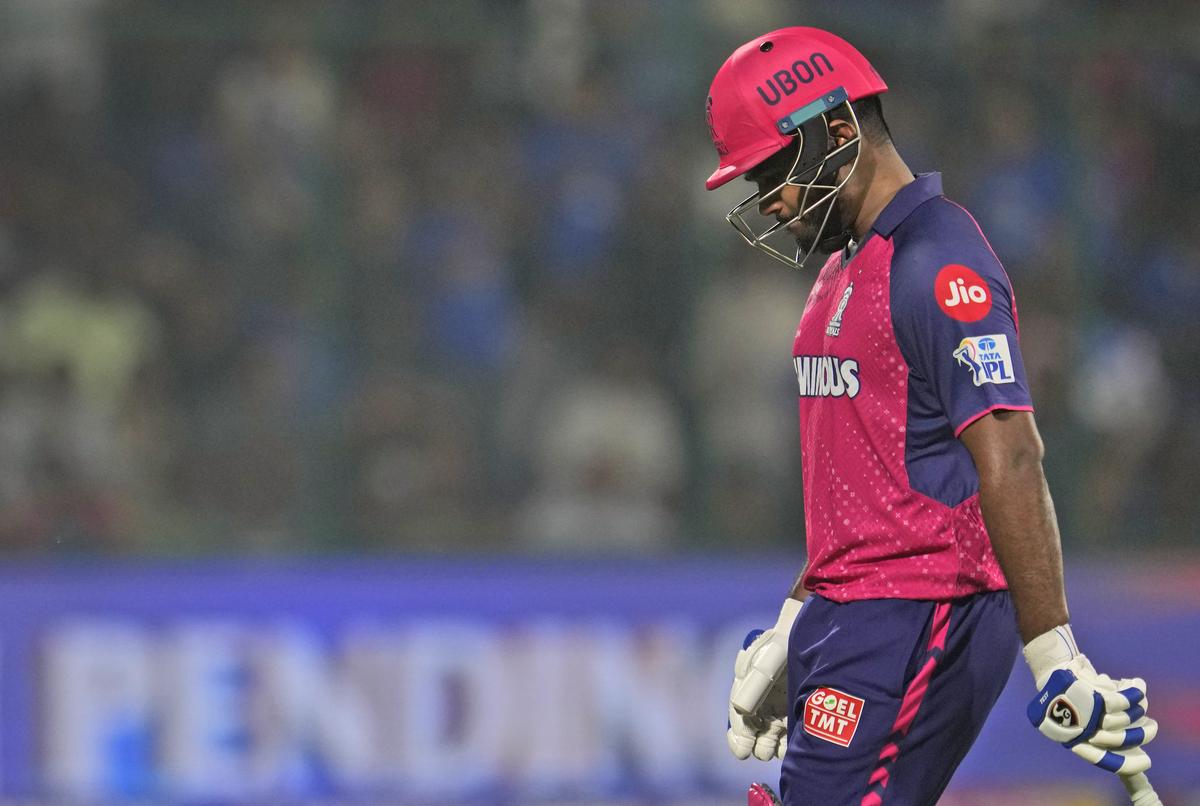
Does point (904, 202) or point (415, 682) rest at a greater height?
point (904, 202)

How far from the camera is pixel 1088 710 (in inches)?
133

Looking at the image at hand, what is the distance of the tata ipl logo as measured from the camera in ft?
11.5

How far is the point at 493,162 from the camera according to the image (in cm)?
820

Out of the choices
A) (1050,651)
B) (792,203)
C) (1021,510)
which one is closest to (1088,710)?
(1050,651)

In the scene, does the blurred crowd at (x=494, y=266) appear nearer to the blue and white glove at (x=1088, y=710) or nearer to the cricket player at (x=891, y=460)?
the cricket player at (x=891, y=460)

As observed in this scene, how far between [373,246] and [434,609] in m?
1.65

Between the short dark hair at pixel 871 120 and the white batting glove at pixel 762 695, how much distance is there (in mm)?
1100

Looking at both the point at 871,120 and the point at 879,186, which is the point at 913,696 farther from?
the point at 871,120

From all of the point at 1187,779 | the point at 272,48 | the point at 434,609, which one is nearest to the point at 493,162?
the point at 272,48

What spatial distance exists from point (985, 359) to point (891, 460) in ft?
1.07

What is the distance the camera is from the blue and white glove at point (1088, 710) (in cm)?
339

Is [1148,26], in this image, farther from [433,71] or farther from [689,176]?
[433,71]

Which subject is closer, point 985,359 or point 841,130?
point 985,359

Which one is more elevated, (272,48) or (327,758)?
(272,48)
